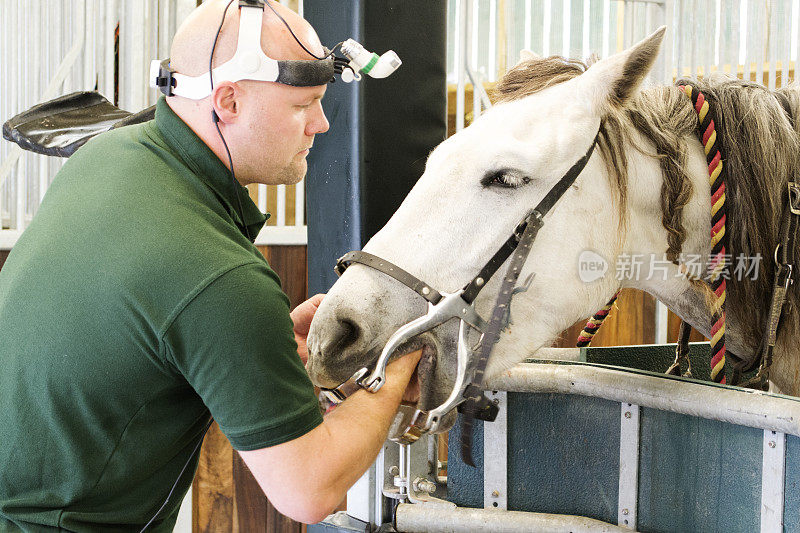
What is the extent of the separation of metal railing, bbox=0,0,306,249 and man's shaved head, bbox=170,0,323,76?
1275 millimetres

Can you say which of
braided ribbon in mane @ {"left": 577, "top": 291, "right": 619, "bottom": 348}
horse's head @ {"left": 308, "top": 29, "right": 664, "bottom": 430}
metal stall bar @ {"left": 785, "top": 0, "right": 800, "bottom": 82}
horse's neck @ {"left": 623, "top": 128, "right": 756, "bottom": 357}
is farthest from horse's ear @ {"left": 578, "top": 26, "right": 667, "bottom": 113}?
metal stall bar @ {"left": 785, "top": 0, "right": 800, "bottom": 82}

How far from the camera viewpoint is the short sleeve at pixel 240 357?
928mm

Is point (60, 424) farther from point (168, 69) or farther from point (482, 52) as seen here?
point (482, 52)

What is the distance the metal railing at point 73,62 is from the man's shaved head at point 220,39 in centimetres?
128

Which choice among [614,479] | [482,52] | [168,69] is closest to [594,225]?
[614,479]

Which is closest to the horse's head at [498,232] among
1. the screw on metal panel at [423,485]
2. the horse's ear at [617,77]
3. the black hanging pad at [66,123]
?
the horse's ear at [617,77]

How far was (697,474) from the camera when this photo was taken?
3.74 ft

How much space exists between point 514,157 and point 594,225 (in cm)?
19

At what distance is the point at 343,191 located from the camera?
1.60 m

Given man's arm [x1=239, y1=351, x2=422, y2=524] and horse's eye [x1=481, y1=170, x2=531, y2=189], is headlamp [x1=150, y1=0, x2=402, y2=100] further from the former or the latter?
man's arm [x1=239, y1=351, x2=422, y2=524]

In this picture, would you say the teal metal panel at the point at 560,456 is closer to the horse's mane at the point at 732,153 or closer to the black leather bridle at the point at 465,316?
the black leather bridle at the point at 465,316

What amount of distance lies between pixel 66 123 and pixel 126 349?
1065mm

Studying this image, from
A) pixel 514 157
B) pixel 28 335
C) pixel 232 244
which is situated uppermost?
pixel 514 157

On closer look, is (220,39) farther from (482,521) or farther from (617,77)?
(482,521)
